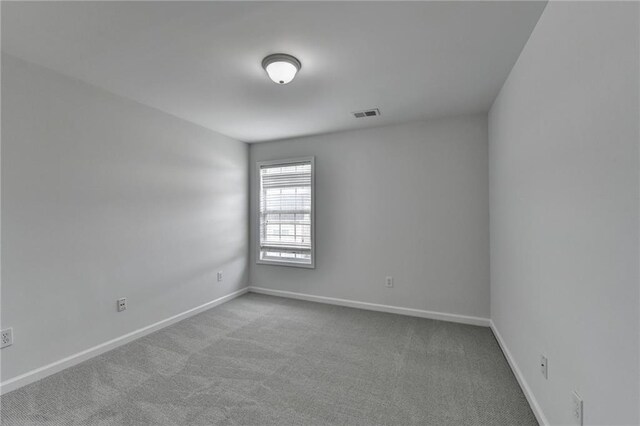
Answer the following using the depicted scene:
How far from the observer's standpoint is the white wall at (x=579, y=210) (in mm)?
961

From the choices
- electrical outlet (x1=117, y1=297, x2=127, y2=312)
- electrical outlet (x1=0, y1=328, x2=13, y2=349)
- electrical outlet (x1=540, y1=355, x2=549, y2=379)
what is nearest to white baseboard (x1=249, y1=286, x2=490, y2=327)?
electrical outlet (x1=540, y1=355, x2=549, y2=379)

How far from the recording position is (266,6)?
159 cm

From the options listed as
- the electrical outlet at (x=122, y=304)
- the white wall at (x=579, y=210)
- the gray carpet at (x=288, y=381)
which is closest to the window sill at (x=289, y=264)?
the gray carpet at (x=288, y=381)

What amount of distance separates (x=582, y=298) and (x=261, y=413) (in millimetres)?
1864

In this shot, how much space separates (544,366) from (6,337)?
11.7 ft

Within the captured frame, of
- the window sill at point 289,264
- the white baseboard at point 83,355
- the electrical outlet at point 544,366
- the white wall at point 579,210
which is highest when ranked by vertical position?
the white wall at point 579,210

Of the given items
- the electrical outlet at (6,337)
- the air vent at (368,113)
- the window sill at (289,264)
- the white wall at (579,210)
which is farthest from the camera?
the window sill at (289,264)

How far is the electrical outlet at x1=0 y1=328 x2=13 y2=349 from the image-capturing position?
6.55 feet

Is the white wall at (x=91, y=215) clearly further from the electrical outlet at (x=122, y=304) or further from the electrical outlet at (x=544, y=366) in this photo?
the electrical outlet at (x=544, y=366)

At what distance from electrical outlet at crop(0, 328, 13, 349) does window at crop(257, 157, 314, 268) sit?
2.73m

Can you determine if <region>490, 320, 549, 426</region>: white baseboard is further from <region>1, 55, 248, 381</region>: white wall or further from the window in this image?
<region>1, 55, 248, 381</region>: white wall

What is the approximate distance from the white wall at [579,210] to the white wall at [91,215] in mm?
3445

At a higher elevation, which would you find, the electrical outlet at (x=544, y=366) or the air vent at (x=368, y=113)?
the air vent at (x=368, y=113)

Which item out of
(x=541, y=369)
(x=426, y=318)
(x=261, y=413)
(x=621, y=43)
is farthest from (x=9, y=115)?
(x=426, y=318)
